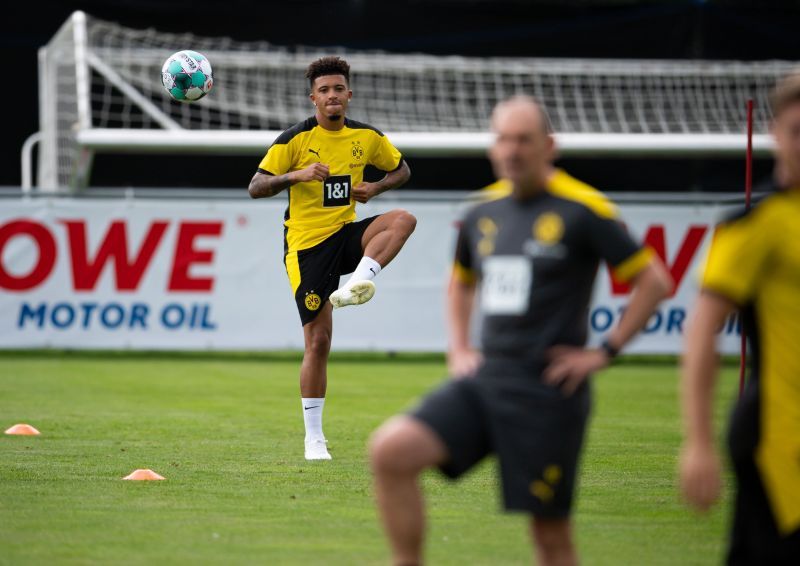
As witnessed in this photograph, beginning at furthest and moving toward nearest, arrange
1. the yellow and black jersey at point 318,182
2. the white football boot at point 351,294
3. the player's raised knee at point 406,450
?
the yellow and black jersey at point 318,182, the white football boot at point 351,294, the player's raised knee at point 406,450

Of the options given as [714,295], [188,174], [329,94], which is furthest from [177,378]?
[714,295]

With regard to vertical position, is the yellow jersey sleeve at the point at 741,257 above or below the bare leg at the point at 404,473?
above

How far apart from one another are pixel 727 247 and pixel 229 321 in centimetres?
1486

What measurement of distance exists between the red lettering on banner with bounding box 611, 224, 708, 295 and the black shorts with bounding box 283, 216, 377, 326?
949 cm

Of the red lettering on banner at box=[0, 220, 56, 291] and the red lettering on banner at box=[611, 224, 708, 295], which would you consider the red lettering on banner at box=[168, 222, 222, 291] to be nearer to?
the red lettering on banner at box=[0, 220, 56, 291]

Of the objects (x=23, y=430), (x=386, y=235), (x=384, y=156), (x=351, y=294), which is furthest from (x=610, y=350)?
(x=23, y=430)

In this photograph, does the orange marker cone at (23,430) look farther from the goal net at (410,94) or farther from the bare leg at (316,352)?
the goal net at (410,94)

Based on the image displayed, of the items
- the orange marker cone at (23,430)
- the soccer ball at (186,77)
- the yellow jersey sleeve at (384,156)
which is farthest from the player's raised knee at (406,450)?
the soccer ball at (186,77)

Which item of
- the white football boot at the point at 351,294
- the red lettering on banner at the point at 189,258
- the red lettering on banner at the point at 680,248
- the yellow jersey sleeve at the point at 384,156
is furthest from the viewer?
the red lettering on banner at the point at 680,248

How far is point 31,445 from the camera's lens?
9828mm

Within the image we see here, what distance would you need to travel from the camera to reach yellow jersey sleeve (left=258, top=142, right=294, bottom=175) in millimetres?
9414

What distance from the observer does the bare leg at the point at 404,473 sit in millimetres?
4668

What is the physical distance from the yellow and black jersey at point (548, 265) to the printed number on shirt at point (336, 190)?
479 centimetres

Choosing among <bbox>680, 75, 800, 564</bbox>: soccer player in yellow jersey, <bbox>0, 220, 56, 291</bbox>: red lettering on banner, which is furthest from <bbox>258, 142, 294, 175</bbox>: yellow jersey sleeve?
<bbox>0, 220, 56, 291</bbox>: red lettering on banner
